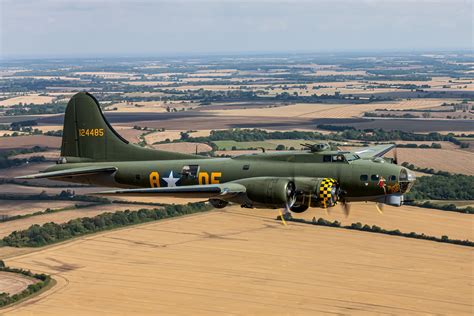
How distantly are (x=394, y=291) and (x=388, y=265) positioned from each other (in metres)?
7.97

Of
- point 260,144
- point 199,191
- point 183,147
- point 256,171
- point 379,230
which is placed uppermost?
point 256,171

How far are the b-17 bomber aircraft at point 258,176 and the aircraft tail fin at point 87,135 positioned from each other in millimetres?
266

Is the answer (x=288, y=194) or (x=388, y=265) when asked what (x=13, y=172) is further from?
(x=288, y=194)

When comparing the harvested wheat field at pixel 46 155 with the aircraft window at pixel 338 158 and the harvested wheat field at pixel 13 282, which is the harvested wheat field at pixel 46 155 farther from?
the aircraft window at pixel 338 158

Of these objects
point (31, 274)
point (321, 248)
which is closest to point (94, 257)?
point (31, 274)

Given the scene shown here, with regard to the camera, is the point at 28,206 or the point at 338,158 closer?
the point at 338,158

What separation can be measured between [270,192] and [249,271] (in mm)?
40192

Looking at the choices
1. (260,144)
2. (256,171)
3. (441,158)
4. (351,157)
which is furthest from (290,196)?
(260,144)

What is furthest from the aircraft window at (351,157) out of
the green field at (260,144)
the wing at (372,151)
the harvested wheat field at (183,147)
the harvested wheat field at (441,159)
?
the green field at (260,144)

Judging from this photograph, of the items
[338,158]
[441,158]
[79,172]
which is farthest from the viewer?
[441,158]

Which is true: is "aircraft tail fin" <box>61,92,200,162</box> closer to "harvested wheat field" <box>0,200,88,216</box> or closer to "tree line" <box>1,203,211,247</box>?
"tree line" <box>1,203,211,247</box>

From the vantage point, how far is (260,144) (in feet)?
609

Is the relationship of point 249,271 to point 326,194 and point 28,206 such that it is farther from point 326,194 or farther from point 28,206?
point 28,206

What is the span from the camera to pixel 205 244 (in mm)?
95875
